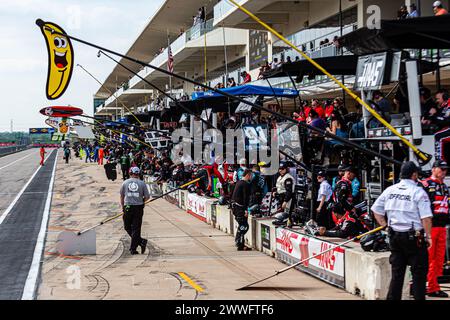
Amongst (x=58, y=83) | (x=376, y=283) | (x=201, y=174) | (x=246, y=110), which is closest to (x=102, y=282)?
(x=58, y=83)

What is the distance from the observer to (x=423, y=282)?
25.9ft

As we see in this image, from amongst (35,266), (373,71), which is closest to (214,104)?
(35,266)

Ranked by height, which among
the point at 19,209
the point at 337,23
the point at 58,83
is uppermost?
the point at 337,23

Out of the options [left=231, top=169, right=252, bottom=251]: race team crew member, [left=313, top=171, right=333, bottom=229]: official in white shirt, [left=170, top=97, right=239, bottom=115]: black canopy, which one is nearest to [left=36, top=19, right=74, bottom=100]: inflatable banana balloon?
[left=231, top=169, right=252, bottom=251]: race team crew member

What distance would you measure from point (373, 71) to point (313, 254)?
3.19 meters

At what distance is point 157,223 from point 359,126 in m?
9.33

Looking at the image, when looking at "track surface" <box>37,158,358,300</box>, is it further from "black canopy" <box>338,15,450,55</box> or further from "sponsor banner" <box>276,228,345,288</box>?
"black canopy" <box>338,15,450,55</box>

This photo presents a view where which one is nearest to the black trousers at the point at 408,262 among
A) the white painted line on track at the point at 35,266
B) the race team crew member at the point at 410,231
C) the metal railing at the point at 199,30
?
the race team crew member at the point at 410,231

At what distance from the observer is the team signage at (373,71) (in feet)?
32.7

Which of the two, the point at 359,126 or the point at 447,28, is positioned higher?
the point at 447,28

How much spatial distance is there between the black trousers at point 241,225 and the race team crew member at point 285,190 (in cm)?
82

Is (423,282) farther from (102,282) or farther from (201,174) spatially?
(201,174)

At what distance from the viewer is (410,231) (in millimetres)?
7930

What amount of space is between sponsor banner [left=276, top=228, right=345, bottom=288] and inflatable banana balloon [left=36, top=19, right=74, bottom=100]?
462 cm
